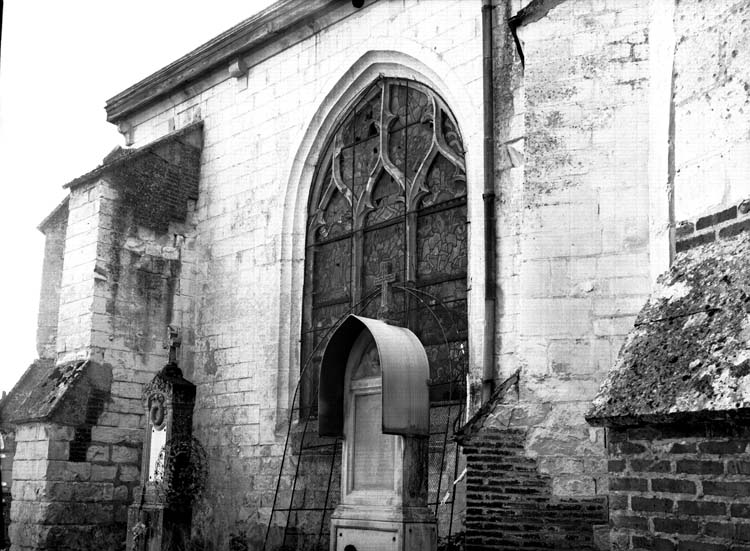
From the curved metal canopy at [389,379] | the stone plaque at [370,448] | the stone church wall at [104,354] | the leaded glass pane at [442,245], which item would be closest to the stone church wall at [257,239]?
the stone church wall at [104,354]

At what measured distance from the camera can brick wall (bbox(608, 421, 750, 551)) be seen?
288cm

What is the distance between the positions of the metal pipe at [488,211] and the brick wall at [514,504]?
1369 mm

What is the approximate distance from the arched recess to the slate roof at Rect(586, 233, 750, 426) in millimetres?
5432

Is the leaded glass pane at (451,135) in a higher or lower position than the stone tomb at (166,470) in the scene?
higher

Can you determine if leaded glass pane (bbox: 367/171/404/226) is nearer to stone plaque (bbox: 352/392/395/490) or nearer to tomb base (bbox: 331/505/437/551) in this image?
stone plaque (bbox: 352/392/395/490)

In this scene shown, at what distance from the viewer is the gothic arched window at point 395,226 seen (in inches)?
352

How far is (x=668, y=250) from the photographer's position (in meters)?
4.02

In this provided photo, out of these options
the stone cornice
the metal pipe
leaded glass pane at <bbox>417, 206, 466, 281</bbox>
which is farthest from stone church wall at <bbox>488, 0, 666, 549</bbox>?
the stone cornice

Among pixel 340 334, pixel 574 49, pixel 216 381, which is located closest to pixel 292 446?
pixel 216 381

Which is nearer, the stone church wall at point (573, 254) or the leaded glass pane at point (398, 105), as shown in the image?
the stone church wall at point (573, 254)

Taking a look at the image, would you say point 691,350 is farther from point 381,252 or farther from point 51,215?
point 51,215

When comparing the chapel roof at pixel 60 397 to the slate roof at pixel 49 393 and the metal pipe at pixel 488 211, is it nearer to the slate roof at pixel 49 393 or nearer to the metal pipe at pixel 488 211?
the slate roof at pixel 49 393

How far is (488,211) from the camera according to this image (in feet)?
27.0

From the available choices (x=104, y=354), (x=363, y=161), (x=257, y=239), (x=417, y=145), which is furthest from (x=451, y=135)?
(x=104, y=354)
